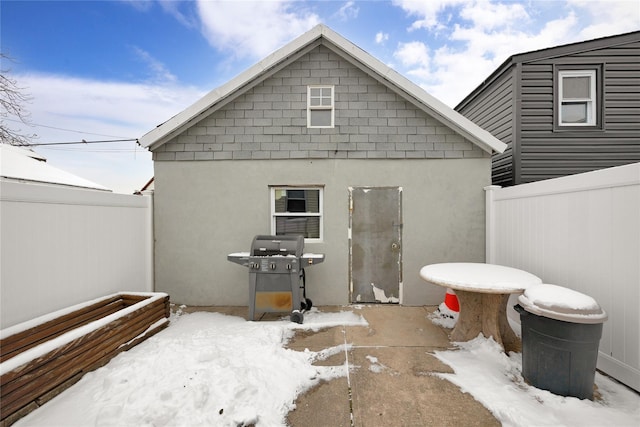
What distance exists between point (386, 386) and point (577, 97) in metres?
7.50

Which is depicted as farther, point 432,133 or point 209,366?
point 432,133

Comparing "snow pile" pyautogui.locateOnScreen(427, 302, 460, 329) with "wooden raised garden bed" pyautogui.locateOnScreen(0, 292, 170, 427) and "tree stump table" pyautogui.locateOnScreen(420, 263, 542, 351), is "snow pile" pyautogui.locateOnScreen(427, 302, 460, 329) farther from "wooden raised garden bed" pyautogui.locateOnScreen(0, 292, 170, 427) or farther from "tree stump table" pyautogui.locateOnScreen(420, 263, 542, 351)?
"wooden raised garden bed" pyautogui.locateOnScreen(0, 292, 170, 427)

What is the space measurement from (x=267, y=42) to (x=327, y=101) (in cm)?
322

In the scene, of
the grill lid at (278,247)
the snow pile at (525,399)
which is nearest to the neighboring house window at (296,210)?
the grill lid at (278,247)

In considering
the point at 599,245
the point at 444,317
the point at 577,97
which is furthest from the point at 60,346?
the point at 577,97

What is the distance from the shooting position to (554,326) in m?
2.46

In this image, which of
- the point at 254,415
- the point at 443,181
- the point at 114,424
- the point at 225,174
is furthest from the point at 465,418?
the point at 225,174

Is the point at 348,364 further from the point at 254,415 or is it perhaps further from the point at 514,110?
the point at 514,110

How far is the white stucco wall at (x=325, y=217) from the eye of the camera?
5152 millimetres

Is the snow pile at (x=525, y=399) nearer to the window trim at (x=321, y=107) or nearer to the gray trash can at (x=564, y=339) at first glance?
the gray trash can at (x=564, y=339)

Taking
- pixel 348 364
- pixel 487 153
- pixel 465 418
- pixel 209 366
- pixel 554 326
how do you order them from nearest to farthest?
→ pixel 465 418 < pixel 554 326 < pixel 209 366 < pixel 348 364 < pixel 487 153

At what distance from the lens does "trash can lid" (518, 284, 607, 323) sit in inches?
91.7

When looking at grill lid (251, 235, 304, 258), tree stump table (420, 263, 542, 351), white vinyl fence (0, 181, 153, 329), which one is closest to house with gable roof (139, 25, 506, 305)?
white vinyl fence (0, 181, 153, 329)

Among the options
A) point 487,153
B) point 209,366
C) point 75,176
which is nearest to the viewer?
point 209,366
